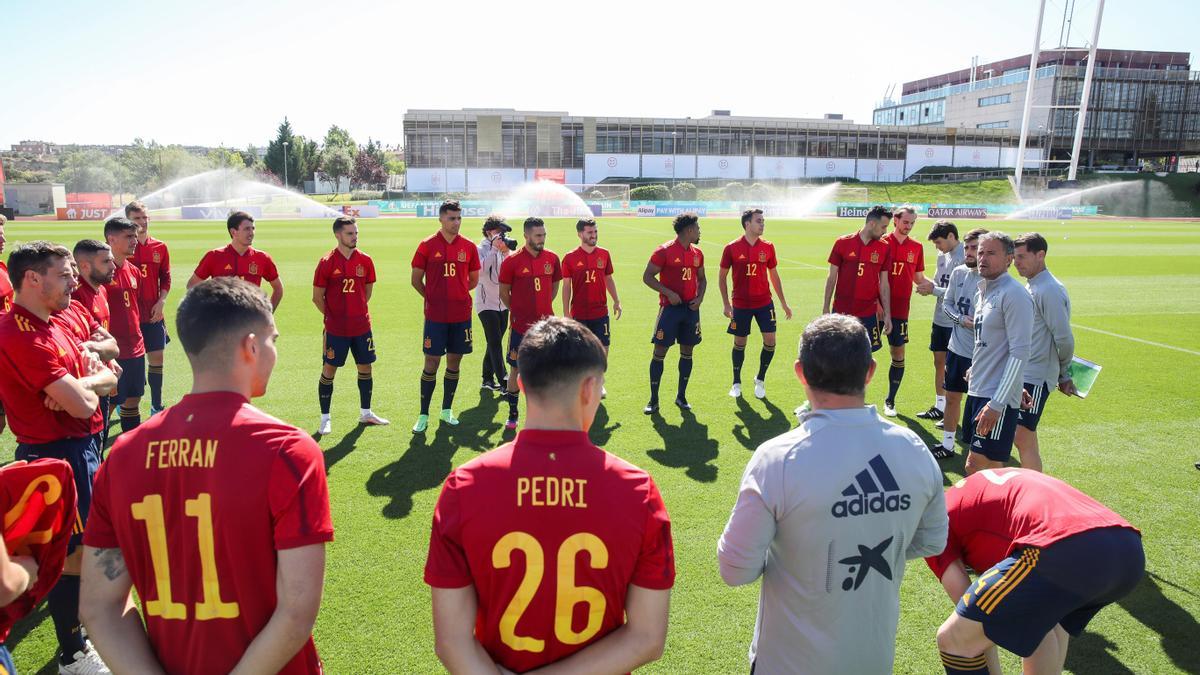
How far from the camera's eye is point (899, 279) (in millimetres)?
9219

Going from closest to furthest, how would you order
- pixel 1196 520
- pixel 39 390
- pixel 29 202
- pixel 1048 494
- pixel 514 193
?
pixel 1048 494, pixel 39 390, pixel 1196 520, pixel 29 202, pixel 514 193

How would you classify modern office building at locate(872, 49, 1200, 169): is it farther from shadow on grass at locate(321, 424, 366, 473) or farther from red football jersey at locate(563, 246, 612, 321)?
shadow on grass at locate(321, 424, 366, 473)

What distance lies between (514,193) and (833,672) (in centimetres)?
8263

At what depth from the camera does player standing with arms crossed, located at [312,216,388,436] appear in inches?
311

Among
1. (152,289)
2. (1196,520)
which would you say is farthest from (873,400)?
(152,289)

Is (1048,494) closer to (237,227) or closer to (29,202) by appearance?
(237,227)

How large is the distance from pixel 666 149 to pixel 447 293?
88.2m

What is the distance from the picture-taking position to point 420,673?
390 centimetres

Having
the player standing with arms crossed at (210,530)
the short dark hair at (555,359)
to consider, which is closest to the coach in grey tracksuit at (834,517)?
the short dark hair at (555,359)

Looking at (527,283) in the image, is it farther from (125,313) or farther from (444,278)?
(125,313)

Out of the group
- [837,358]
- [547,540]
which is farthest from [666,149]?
[547,540]

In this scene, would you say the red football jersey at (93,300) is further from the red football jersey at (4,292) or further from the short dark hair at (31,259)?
the short dark hair at (31,259)

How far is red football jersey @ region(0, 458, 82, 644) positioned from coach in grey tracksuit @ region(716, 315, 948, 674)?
2354mm

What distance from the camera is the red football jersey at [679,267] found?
8.97 m
